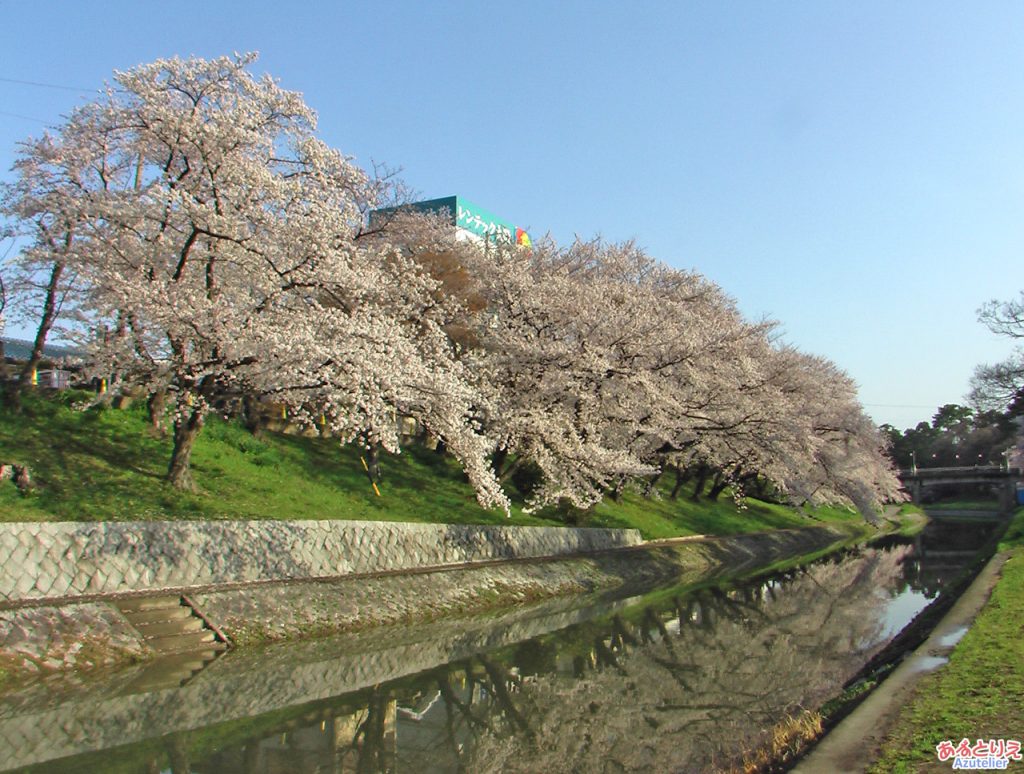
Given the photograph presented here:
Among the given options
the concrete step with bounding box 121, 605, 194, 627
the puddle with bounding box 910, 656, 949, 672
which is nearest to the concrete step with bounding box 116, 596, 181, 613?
the concrete step with bounding box 121, 605, 194, 627

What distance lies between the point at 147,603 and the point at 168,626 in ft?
2.24

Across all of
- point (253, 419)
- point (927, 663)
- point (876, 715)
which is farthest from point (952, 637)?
point (253, 419)

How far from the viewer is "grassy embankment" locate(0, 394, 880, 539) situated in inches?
712

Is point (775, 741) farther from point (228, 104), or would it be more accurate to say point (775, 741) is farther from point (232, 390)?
point (228, 104)

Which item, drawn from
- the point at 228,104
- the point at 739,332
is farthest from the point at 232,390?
the point at 739,332

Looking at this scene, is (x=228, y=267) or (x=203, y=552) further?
(x=228, y=267)

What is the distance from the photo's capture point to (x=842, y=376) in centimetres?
6000

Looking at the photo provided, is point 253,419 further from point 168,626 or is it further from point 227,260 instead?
point 168,626

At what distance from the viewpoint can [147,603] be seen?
15.0 meters

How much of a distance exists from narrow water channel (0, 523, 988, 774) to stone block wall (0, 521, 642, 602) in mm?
2507

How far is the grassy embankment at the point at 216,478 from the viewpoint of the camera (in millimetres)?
18094

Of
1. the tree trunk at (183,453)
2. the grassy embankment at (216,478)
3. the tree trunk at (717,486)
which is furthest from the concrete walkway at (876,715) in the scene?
the tree trunk at (717,486)

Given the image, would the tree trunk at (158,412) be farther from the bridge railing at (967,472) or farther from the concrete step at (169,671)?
the bridge railing at (967,472)

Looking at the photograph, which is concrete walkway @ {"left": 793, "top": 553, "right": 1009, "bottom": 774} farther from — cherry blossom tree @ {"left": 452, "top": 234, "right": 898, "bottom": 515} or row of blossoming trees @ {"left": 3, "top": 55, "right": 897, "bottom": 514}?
cherry blossom tree @ {"left": 452, "top": 234, "right": 898, "bottom": 515}
